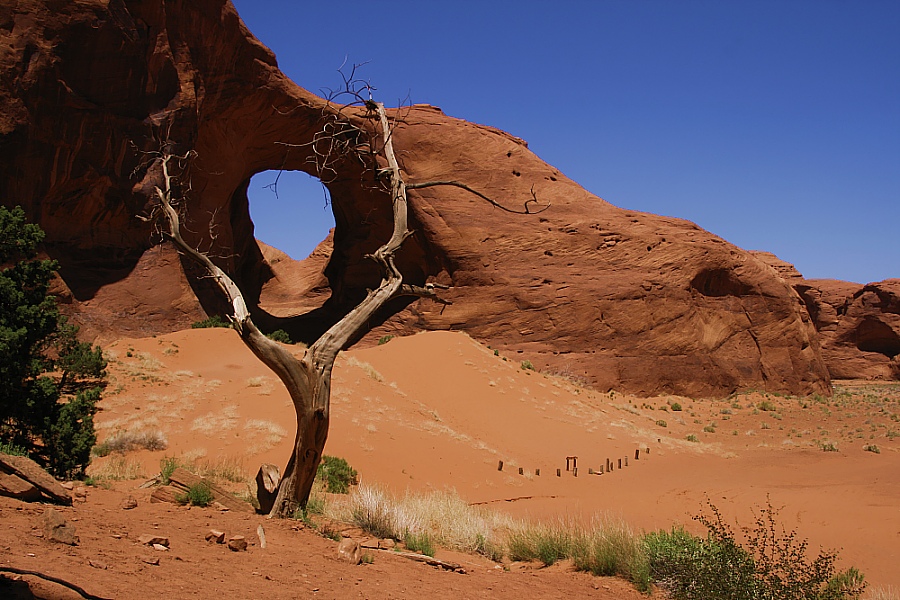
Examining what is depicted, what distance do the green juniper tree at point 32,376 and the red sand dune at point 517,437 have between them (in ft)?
6.00

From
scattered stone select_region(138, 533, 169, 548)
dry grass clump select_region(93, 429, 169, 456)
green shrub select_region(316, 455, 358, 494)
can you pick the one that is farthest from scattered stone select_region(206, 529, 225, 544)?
dry grass clump select_region(93, 429, 169, 456)

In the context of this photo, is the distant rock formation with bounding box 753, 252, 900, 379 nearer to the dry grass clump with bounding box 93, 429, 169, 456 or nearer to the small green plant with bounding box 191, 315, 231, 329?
the small green plant with bounding box 191, 315, 231, 329

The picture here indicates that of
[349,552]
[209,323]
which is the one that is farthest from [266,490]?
[209,323]

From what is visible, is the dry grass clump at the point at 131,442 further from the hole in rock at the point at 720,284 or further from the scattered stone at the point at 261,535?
the hole in rock at the point at 720,284

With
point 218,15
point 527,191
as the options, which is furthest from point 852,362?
point 218,15

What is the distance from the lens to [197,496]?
23.7 ft

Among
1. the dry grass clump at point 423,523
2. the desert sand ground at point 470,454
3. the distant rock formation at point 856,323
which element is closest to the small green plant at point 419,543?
the dry grass clump at point 423,523

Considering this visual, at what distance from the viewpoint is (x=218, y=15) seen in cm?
2544

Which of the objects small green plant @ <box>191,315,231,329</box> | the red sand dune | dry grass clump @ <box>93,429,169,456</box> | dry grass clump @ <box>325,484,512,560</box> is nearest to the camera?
dry grass clump @ <box>325,484,512,560</box>

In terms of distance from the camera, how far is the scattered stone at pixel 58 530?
4.76m

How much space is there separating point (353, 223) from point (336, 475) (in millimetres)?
23759

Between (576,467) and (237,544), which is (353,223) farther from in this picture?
(237,544)

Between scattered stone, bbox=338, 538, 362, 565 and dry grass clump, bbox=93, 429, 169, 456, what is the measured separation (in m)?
6.94

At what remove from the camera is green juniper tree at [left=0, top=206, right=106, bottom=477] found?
8781mm
